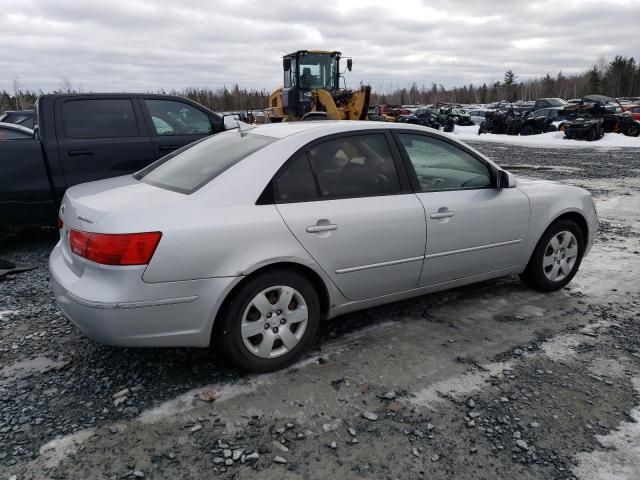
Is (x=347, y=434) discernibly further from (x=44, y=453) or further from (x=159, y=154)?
(x=159, y=154)

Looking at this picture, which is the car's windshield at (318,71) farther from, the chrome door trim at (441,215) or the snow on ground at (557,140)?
the chrome door trim at (441,215)

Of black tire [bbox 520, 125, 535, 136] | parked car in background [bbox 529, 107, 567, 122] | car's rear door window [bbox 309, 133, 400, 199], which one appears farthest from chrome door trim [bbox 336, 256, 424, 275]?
parked car in background [bbox 529, 107, 567, 122]

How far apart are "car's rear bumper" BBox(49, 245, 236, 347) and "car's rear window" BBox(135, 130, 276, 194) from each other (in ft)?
2.07

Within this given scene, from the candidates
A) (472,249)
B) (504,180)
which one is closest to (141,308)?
(472,249)

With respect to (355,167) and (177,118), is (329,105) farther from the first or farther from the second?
(355,167)

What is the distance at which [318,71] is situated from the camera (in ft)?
58.3

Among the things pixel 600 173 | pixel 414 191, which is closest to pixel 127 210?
pixel 414 191

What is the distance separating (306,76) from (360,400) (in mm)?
16130

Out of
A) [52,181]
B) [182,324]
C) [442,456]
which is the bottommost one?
[442,456]

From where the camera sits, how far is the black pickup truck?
5.29 meters

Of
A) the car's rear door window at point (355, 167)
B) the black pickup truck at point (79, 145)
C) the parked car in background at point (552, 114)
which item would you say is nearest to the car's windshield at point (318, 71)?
the black pickup truck at point (79, 145)

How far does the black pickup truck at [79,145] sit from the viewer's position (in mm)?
5285

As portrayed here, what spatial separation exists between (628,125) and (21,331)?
25121 millimetres

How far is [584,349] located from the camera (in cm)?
353
